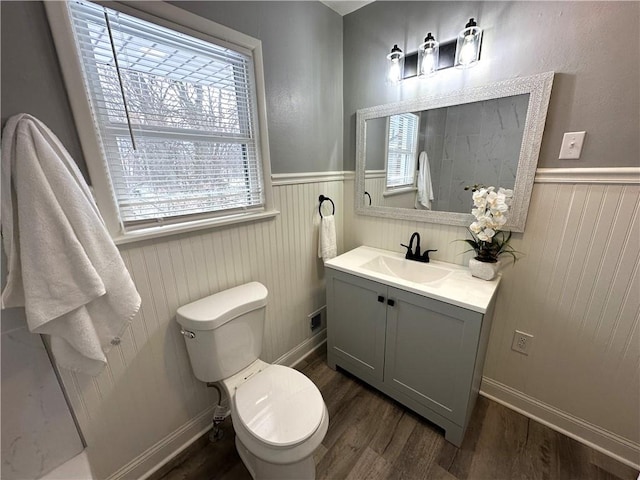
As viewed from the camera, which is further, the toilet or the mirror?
the mirror

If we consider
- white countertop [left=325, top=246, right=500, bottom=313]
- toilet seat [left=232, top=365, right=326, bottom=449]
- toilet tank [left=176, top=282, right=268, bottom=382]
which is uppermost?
white countertop [left=325, top=246, right=500, bottom=313]

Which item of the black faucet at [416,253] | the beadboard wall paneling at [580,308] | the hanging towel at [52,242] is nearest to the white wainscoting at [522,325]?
the beadboard wall paneling at [580,308]

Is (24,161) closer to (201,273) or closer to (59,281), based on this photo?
(59,281)

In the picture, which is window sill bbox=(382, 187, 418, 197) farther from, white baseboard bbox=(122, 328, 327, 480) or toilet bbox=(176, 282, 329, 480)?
white baseboard bbox=(122, 328, 327, 480)

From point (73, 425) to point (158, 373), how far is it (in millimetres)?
299

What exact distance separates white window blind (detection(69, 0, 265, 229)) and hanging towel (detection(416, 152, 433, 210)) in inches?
38.7

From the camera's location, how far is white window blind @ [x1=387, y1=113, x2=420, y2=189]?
158cm

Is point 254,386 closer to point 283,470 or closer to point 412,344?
point 283,470

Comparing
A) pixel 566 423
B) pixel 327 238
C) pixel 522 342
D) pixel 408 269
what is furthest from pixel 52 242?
pixel 566 423

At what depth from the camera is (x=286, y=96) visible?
1.46 m

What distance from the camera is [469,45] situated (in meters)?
1.24

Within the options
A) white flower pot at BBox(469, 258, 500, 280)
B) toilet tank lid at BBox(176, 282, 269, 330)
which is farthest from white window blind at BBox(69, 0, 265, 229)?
white flower pot at BBox(469, 258, 500, 280)

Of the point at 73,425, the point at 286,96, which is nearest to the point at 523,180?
the point at 286,96

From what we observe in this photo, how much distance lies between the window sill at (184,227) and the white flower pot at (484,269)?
115 centimetres
